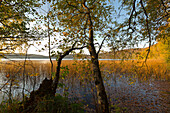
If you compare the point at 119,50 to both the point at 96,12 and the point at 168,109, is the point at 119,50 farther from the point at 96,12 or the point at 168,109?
the point at 168,109

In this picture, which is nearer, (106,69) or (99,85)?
(99,85)

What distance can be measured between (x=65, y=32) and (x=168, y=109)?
A: 7.85 m

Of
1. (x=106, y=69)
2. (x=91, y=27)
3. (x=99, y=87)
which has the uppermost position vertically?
(x=91, y=27)

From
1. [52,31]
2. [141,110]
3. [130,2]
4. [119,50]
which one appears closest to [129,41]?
[119,50]

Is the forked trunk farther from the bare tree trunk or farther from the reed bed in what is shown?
the reed bed

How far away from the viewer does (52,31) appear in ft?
14.0

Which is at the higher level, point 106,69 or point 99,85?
point 106,69

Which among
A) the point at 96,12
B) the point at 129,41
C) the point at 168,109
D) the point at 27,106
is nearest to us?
the point at 27,106

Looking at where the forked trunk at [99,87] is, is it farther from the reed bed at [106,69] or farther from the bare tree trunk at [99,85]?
the reed bed at [106,69]

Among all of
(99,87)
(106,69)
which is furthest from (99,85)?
(106,69)

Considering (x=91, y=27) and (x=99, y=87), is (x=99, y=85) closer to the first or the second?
(x=99, y=87)

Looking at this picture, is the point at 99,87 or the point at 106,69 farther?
the point at 106,69

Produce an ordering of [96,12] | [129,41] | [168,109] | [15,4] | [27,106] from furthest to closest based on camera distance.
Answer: [168,109], [96,12], [15,4], [129,41], [27,106]

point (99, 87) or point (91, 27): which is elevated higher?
point (91, 27)
